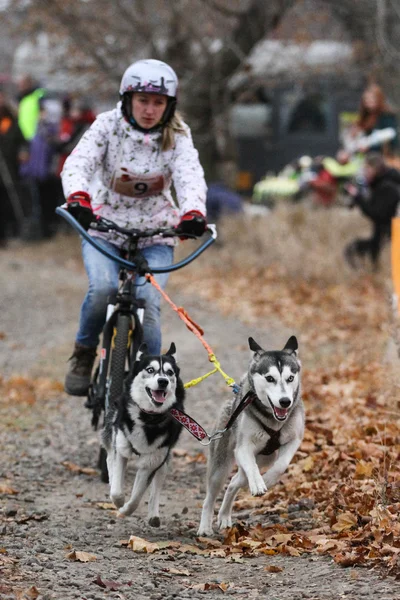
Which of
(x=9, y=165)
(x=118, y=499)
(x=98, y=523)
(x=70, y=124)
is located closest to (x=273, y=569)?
(x=118, y=499)

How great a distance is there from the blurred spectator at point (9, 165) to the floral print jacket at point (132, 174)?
14.2 meters

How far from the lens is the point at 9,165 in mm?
20703

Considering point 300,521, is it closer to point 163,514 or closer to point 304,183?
point 163,514

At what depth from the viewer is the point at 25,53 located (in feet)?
89.1

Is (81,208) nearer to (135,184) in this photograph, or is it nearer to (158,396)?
(135,184)

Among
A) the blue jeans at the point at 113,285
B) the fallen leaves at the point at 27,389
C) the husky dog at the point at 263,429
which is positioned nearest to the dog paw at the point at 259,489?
the husky dog at the point at 263,429

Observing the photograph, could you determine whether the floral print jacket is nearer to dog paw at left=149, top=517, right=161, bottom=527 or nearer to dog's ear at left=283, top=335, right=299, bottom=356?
dog's ear at left=283, top=335, right=299, bottom=356

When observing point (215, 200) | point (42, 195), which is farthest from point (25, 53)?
point (215, 200)

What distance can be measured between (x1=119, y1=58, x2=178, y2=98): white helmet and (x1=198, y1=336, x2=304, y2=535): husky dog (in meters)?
1.53

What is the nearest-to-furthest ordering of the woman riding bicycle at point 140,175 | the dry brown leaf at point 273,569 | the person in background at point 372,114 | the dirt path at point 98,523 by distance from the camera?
the dirt path at point 98,523 → the dry brown leaf at point 273,569 → the woman riding bicycle at point 140,175 → the person in background at point 372,114

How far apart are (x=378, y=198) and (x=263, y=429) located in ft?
31.0

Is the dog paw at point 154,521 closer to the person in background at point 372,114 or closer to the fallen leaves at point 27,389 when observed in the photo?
the fallen leaves at point 27,389

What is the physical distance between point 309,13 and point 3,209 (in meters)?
6.79

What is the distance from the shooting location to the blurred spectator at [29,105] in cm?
1975
